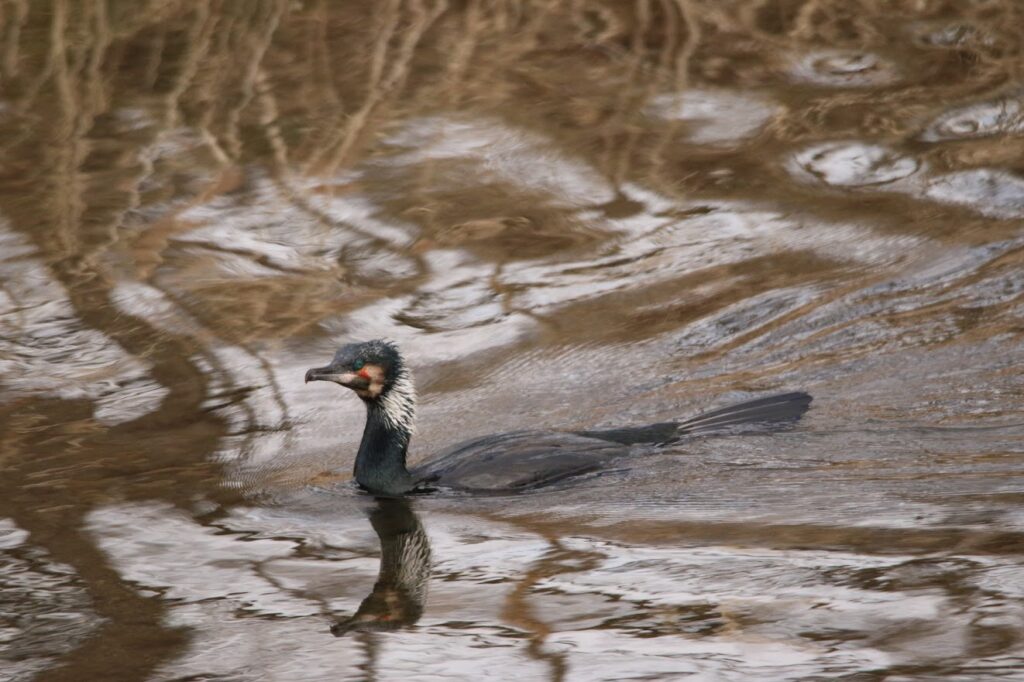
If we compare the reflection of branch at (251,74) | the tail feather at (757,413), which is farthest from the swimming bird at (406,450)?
the reflection of branch at (251,74)

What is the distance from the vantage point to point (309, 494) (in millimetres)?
6375

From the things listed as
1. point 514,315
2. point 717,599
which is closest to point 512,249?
point 514,315

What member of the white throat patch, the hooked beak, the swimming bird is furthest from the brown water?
the hooked beak

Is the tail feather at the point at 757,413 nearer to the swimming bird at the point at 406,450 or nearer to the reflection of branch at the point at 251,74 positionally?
the swimming bird at the point at 406,450

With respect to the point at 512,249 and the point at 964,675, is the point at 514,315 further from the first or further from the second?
the point at 964,675

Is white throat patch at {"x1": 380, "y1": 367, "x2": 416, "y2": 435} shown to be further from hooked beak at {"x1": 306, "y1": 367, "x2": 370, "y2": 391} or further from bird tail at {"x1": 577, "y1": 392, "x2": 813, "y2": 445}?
bird tail at {"x1": 577, "y1": 392, "x2": 813, "y2": 445}

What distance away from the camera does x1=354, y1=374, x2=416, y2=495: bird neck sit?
6.37 m

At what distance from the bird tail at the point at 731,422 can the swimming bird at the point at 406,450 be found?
12 cm

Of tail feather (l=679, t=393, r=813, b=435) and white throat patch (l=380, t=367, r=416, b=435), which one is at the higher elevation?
white throat patch (l=380, t=367, r=416, b=435)

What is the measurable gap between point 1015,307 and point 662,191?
9.08 ft

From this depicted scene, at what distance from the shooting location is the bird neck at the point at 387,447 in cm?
637

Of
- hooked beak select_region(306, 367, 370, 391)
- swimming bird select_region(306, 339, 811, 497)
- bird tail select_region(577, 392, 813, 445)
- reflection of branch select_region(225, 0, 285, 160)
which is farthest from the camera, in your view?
reflection of branch select_region(225, 0, 285, 160)

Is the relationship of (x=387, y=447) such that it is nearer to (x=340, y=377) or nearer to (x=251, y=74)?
(x=340, y=377)

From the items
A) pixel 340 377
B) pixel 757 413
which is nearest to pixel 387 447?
pixel 340 377
